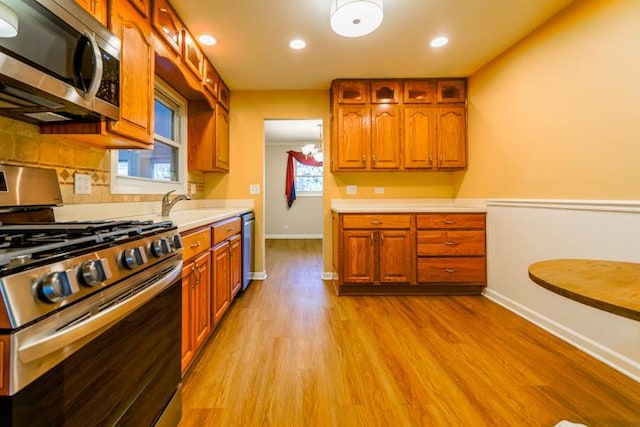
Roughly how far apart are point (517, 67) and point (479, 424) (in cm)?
275

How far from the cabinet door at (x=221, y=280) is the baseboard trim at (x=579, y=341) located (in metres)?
2.44

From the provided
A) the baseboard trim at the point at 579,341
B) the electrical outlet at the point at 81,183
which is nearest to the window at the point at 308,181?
the baseboard trim at the point at 579,341

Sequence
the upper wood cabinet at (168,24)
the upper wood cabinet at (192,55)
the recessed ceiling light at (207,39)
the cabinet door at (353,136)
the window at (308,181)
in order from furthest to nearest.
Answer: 1. the window at (308,181)
2. the cabinet door at (353,136)
3. the recessed ceiling light at (207,39)
4. the upper wood cabinet at (192,55)
5. the upper wood cabinet at (168,24)

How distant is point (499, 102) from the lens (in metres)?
2.83

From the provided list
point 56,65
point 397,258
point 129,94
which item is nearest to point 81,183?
point 129,94

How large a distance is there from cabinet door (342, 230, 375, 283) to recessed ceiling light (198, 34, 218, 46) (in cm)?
210

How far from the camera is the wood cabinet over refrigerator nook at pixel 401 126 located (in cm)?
335

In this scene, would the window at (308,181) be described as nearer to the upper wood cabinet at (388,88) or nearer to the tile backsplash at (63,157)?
the upper wood cabinet at (388,88)

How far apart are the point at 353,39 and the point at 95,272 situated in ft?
8.35

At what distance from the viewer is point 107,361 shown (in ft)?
2.83

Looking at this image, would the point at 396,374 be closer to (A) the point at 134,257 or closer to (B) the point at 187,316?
(B) the point at 187,316

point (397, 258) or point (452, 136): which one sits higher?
point (452, 136)

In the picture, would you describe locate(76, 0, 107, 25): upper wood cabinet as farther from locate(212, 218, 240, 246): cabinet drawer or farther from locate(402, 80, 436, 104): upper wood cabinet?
locate(402, 80, 436, 104): upper wood cabinet

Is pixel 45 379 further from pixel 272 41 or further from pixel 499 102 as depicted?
pixel 499 102
